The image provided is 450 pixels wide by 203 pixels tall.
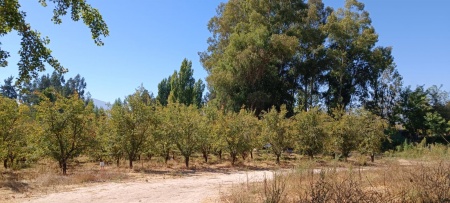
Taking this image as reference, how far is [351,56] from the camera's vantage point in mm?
34531

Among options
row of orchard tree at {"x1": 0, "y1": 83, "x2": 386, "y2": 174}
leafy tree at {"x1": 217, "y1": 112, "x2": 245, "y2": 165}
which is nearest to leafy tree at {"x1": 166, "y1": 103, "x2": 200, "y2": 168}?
row of orchard tree at {"x1": 0, "y1": 83, "x2": 386, "y2": 174}

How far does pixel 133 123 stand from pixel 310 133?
10374mm

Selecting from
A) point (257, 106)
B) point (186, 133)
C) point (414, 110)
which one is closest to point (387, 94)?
point (414, 110)

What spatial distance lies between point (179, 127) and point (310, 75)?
2043 cm

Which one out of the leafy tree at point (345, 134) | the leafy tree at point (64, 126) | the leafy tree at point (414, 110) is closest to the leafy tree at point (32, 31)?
the leafy tree at point (64, 126)

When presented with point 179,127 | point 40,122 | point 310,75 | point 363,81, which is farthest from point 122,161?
point 363,81

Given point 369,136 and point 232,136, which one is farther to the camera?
point 369,136

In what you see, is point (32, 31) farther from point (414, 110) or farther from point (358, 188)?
point (414, 110)

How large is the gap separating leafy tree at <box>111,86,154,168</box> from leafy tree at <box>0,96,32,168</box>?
384cm

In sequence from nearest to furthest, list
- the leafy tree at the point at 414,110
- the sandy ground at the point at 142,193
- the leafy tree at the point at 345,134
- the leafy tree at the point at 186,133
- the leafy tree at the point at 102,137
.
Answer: the sandy ground at the point at 142,193, the leafy tree at the point at 102,137, the leafy tree at the point at 186,133, the leafy tree at the point at 345,134, the leafy tree at the point at 414,110

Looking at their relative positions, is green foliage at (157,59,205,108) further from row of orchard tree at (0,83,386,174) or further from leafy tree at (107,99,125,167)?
leafy tree at (107,99,125,167)

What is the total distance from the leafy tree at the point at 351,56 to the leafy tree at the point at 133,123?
22.0 m

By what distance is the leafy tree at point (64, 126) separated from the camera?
13.6m

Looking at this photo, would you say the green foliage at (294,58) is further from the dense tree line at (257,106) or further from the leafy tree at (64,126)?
the leafy tree at (64,126)
